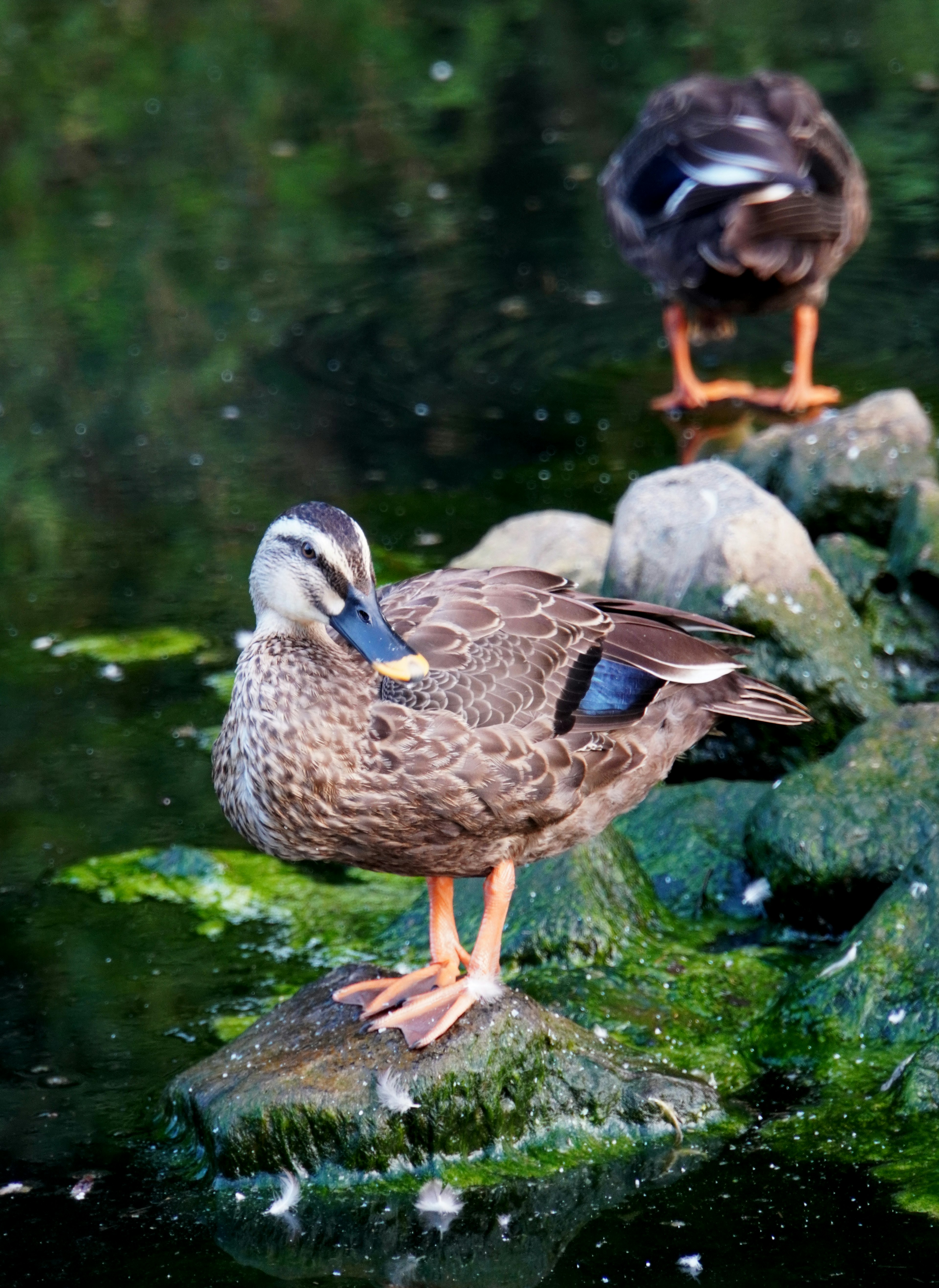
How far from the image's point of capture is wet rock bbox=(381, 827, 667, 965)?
4.91 meters

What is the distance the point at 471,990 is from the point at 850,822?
1.41 meters

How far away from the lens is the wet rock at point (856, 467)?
650 centimetres

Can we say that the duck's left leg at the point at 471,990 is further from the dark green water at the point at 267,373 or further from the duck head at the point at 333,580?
the duck head at the point at 333,580

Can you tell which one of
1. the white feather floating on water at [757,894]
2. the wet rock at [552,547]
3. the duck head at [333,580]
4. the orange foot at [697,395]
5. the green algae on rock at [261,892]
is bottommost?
the green algae on rock at [261,892]

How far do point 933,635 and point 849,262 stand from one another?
4789 mm

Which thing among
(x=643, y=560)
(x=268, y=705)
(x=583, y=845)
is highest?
(x=268, y=705)

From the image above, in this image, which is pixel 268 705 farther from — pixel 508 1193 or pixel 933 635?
pixel 933 635

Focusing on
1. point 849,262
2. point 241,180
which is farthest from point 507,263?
point 241,180

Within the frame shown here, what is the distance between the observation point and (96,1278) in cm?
383

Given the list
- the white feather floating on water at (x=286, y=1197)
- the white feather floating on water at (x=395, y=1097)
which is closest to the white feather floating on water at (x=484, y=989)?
the white feather floating on water at (x=395, y=1097)

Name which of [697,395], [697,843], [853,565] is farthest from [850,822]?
[697,395]

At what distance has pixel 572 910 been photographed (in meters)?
4.94

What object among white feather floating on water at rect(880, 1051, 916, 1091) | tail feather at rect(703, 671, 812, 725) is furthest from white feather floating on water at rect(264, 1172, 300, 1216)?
tail feather at rect(703, 671, 812, 725)

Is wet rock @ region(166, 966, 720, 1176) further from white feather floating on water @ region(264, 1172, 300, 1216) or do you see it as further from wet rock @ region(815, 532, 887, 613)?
wet rock @ region(815, 532, 887, 613)
